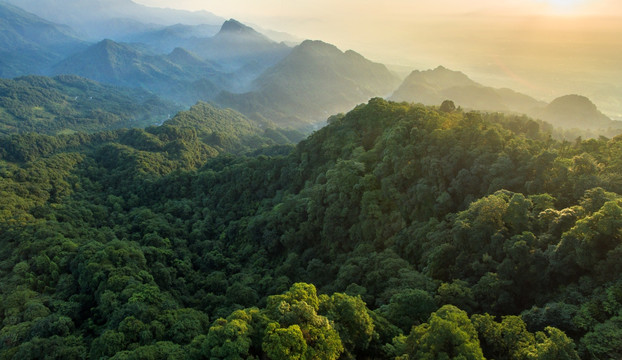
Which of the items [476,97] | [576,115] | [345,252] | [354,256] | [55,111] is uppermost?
[576,115]

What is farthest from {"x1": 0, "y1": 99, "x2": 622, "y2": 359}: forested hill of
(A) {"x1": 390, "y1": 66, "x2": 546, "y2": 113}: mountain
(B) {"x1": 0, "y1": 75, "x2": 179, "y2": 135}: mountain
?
(A) {"x1": 390, "y1": 66, "x2": 546, "y2": 113}: mountain

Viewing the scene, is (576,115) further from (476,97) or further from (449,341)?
(449,341)

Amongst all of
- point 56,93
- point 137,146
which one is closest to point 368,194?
point 137,146

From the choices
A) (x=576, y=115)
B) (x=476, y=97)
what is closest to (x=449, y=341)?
(x=576, y=115)

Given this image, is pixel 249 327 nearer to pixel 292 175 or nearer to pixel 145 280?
pixel 145 280

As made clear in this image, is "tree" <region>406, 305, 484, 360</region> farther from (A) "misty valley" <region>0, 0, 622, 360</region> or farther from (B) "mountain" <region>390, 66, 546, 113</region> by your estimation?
(B) "mountain" <region>390, 66, 546, 113</region>
